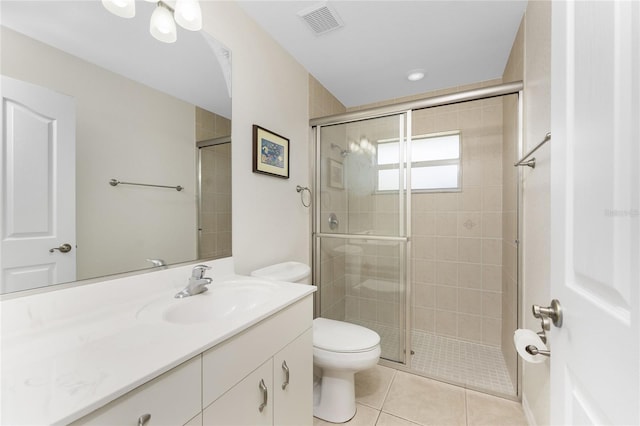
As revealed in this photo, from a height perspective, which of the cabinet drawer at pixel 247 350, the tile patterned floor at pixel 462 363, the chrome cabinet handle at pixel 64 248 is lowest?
the tile patterned floor at pixel 462 363

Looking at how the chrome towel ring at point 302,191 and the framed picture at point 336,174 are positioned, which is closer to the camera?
the chrome towel ring at point 302,191

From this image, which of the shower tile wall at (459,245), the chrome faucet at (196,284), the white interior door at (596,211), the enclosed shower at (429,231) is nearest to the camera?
the white interior door at (596,211)

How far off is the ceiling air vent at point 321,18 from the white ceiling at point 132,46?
0.56 meters

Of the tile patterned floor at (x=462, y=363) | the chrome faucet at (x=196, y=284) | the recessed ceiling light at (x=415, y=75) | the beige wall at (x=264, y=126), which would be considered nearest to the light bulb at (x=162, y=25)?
the beige wall at (x=264, y=126)

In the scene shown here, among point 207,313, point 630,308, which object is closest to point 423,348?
point 207,313

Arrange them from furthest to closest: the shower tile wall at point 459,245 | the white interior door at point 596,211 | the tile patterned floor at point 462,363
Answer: the shower tile wall at point 459,245
the tile patterned floor at point 462,363
the white interior door at point 596,211

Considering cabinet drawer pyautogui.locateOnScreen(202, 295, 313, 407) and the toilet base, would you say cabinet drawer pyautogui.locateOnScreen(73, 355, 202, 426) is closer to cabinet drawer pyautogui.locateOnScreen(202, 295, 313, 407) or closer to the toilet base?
cabinet drawer pyautogui.locateOnScreen(202, 295, 313, 407)

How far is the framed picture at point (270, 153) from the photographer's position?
162 cm

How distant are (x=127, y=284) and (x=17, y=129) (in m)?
0.59

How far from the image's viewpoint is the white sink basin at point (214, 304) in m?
0.94

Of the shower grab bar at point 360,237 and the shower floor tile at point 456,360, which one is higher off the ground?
the shower grab bar at point 360,237

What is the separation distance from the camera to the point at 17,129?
29.5 inches

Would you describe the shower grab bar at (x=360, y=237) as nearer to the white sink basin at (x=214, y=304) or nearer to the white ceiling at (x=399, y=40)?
the white sink basin at (x=214, y=304)

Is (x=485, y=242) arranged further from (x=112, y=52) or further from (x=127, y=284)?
(x=112, y=52)
